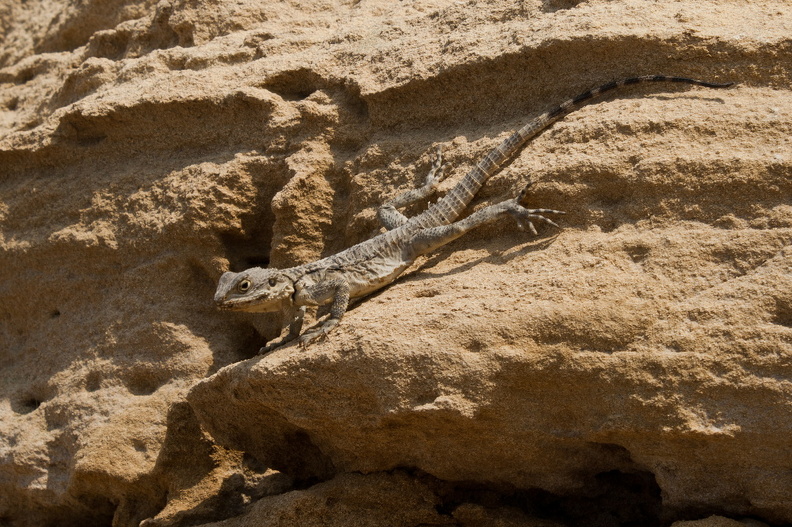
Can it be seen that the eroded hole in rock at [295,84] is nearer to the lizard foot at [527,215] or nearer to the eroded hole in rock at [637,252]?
the lizard foot at [527,215]

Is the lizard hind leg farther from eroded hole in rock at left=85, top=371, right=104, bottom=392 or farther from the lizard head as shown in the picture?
eroded hole in rock at left=85, top=371, right=104, bottom=392

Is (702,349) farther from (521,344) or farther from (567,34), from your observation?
(567,34)

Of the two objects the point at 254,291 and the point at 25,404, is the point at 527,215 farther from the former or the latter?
the point at 25,404

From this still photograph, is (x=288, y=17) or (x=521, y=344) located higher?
(x=288, y=17)

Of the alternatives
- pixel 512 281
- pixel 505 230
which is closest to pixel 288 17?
pixel 505 230

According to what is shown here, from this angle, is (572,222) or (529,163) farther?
(529,163)

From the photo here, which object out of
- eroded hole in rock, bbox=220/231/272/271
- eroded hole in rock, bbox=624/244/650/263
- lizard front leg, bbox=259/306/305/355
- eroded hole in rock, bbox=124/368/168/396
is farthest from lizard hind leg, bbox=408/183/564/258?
eroded hole in rock, bbox=124/368/168/396
